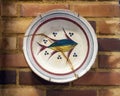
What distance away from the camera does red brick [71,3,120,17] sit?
54.2 inches

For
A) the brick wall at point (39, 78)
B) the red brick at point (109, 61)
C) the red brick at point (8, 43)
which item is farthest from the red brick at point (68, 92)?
the red brick at point (8, 43)

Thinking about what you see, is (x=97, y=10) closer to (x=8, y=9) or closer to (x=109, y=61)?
(x=109, y=61)

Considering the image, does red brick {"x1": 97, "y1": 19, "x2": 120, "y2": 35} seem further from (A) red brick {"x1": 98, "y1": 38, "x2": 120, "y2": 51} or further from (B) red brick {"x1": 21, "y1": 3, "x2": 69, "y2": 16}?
(B) red brick {"x1": 21, "y1": 3, "x2": 69, "y2": 16}

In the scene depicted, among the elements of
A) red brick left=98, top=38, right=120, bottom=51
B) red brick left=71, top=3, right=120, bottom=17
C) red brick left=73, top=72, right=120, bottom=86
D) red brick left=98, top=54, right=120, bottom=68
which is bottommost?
red brick left=73, top=72, right=120, bottom=86

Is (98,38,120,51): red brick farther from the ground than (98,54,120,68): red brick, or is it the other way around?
(98,38,120,51): red brick

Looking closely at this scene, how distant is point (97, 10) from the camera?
138 cm

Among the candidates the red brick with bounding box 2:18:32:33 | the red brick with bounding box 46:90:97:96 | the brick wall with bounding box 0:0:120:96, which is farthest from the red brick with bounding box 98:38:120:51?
the red brick with bounding box 2:18:32:33

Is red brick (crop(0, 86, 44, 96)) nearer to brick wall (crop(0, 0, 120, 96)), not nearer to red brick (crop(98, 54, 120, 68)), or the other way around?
brick wall (crop(0, 0, 120, 96))

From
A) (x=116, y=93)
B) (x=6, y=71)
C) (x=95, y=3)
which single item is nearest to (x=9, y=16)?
(x=6, y=71)

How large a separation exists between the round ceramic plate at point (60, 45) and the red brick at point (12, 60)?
7 centimetres

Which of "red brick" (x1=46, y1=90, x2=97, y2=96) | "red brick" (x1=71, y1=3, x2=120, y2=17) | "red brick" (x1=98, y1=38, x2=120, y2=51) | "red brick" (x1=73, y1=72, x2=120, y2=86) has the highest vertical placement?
"red brick" (x1=71, y1=3, x2=120, y2=17)

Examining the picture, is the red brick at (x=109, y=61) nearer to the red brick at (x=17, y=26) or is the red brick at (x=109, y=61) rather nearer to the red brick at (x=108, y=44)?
the red brick at (x=108, y=44)

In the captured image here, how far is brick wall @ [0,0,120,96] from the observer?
4.42ft

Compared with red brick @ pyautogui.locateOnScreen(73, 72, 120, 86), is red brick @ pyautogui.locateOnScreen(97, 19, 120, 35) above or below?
above
